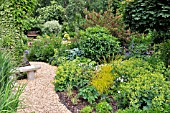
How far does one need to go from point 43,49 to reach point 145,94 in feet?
13.2

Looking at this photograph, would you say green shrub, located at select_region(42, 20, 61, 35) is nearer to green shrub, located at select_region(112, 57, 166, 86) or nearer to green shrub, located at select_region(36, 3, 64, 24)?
green shrub, located at select_region(36, 3, 64, 24)

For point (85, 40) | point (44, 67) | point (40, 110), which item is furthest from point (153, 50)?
point (40, 110)

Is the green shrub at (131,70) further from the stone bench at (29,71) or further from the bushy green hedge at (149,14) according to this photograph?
the stone bench at (29,71)

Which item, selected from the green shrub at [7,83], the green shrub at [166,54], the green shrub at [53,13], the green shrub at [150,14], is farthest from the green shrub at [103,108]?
the green shrub at [53,13]

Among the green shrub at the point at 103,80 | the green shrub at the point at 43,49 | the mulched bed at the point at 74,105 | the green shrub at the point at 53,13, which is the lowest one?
the green shrub at the point at 53,13

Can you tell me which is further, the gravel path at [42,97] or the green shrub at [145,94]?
the gravel path at [42,97]

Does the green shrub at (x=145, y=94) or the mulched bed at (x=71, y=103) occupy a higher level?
the green shrub at (x=145, y=94)

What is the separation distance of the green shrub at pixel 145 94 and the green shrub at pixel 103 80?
0.38m

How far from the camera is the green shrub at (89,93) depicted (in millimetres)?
3928

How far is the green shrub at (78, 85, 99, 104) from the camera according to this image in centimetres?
393

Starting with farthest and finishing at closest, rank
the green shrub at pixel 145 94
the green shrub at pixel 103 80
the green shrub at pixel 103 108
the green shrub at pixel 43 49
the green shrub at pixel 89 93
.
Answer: the green shrub at pixel 43 49 → the green shrub at pixel 103 80 → the green shrub at pixel 89 93 → the green shrub at pixel 103 108 → the green shrub at pixel 145 94

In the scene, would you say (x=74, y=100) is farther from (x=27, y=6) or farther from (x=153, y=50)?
(x=153, y=50)

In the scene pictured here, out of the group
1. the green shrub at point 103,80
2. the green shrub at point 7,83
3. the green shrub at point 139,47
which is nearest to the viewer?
the green shrub at point 7,83

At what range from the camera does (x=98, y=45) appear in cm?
584
